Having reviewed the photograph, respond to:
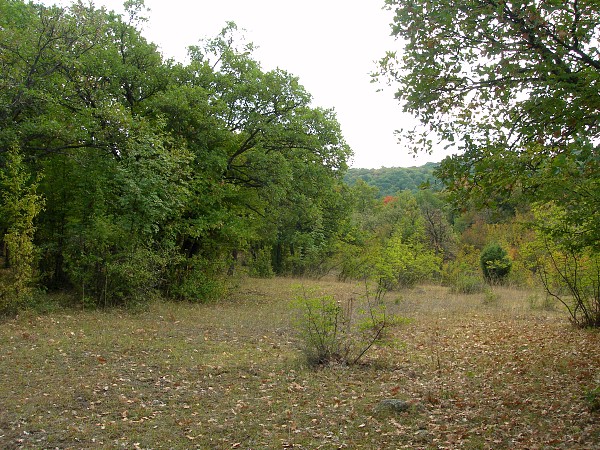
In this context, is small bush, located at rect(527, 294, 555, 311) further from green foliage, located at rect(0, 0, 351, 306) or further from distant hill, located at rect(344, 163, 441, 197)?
distant hill, located at rect(344, 163, 441, 197)

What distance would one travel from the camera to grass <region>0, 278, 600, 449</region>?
5.36 m

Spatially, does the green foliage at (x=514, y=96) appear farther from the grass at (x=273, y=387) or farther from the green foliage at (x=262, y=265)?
the green foliage at (x=262, y=265)

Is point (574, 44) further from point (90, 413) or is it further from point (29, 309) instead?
point (29, 309)

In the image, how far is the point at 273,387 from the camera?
287 inches

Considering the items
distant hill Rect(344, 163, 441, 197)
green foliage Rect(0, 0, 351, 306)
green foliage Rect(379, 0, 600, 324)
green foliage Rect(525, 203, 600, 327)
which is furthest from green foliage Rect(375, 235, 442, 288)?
distant hill Rect(344, 163, 441, 197)

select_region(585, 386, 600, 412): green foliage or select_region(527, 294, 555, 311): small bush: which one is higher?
select_region(527, 294, 555, 311): small bush

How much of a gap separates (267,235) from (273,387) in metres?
17.4

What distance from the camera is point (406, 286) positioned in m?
21.5

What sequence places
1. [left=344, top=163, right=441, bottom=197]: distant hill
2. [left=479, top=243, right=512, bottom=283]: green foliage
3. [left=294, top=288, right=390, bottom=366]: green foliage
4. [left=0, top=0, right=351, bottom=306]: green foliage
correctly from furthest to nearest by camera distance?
[left=344, top=163, right=441, bottom=197]: distant hill → [left=479, top=243, right=512, bottom=283]: green foliage → [left=0, top=0, right=351, bottom=306]: green foliage → [left=294, top=288, right=390, bottom=366]: green foliage

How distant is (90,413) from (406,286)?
16974 millimetres

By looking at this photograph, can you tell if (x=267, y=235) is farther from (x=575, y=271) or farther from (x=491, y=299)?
(x=575, y=271)

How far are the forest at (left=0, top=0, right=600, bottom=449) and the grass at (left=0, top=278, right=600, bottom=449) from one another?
0.16 ft

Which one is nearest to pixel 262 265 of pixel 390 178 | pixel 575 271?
pixel 575 271

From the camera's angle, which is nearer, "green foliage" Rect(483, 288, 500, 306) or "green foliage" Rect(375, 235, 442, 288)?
"green foliage" Rect(483, 288, 500, 306)
